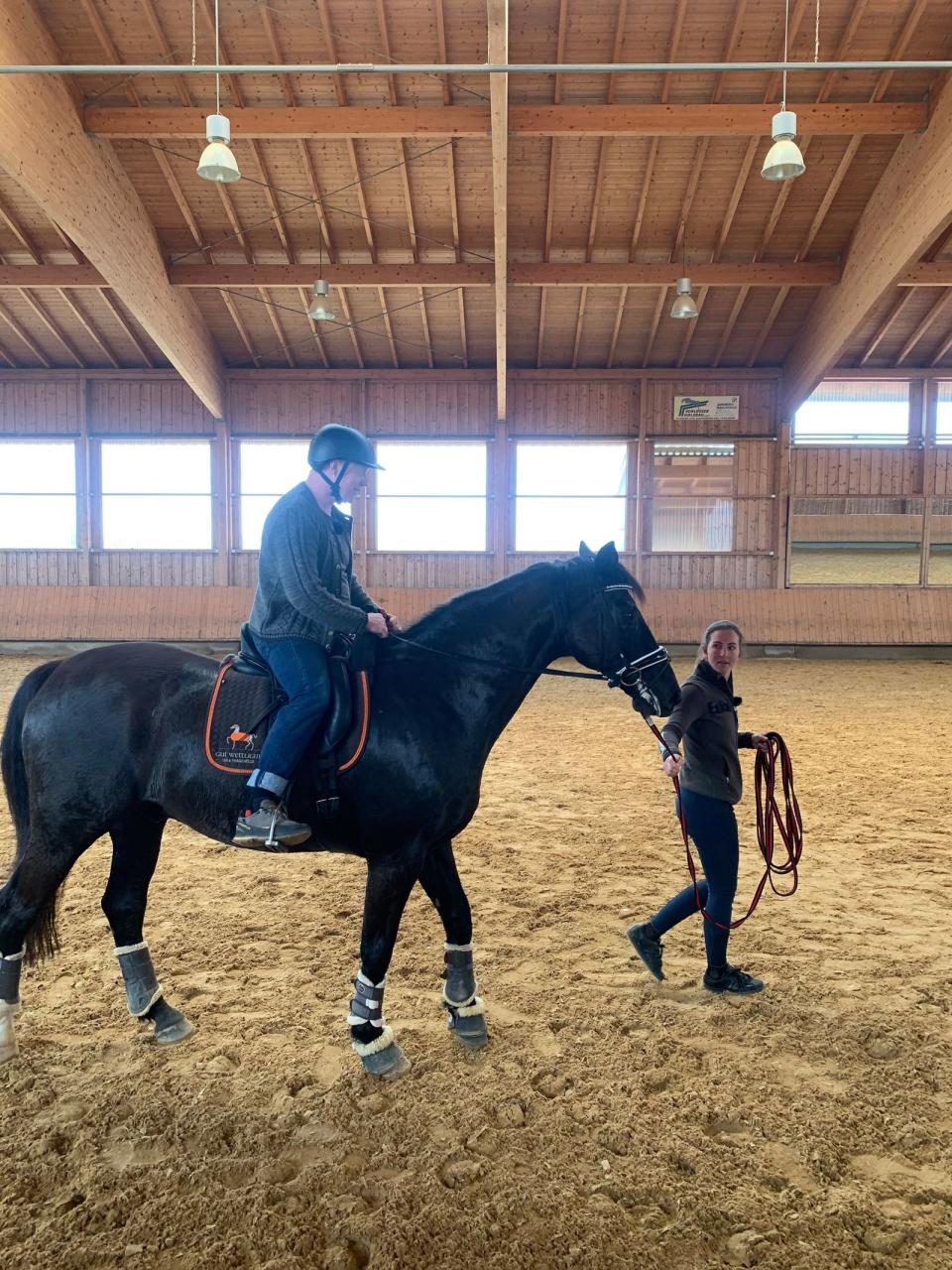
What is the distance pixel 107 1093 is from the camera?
8.72 feet

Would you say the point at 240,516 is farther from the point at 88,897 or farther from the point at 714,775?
the point at 714,775

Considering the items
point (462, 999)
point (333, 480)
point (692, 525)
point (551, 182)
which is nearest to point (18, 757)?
point (333, 480)

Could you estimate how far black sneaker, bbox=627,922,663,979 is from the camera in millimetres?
3430

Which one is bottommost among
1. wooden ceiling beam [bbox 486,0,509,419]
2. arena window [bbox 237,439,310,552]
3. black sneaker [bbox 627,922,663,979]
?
black sneaker [bbox 627,922,663,979]

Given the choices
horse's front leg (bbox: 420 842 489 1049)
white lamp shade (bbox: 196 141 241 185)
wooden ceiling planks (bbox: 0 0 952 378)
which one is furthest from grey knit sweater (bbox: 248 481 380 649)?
wooden ceiling planks (bbox: 0 0 952 378)

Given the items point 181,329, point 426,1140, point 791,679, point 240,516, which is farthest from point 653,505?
point 426,1140

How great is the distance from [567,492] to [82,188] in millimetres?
10149

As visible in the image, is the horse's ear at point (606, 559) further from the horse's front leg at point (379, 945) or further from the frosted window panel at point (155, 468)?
the frosted window panel at point (155, 468)

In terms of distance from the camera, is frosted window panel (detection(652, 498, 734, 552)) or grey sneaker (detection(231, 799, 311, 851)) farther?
frosted window panel (detection(652, 498, 734, 552))

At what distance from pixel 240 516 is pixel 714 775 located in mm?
15145

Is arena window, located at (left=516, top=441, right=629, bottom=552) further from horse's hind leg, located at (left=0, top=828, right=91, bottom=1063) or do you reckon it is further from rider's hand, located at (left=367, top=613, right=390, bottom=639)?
horse's hind leg, located at (left=0, top=828, right=91, bottom=1063)

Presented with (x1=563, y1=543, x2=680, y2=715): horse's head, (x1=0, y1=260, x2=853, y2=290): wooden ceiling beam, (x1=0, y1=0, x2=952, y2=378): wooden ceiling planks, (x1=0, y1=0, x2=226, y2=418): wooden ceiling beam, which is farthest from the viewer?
(x1=0, y1=260, x2=853, y2=290): wooden ceiling beam

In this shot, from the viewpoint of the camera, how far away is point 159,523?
16.7 meters

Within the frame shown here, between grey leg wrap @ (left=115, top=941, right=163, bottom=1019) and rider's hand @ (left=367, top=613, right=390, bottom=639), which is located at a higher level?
rider's hand @ (left=367, top=613, right=390, bottom=639)
